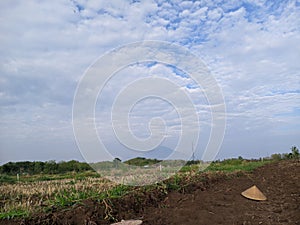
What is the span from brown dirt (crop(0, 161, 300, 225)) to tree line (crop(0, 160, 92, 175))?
2065 centimetres

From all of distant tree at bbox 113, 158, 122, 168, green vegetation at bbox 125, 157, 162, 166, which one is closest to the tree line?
green vegetation at bbox 125, 157, 162, 166

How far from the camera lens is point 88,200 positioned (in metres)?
4.33

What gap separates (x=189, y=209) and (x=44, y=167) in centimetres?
2447

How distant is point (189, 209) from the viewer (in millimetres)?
4535

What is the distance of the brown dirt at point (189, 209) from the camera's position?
394 centimetres

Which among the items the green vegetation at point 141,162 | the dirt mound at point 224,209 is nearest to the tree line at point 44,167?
the green vegetation at point 141,162

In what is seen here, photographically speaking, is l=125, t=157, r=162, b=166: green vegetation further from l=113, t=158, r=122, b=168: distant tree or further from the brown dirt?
the brown dirt

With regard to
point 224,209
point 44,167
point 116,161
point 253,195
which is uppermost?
point 44,167

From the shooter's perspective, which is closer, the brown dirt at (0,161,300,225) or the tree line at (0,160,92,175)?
the brown dirt at (0,161,300,225)

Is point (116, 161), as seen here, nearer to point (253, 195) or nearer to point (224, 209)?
point (224, 209)

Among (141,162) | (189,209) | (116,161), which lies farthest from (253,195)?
(116,161)

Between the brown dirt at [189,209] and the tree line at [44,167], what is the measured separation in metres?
20.7

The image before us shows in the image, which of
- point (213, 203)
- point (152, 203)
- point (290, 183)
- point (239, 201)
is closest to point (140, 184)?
point (152, 203)

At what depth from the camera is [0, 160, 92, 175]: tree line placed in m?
25.3
